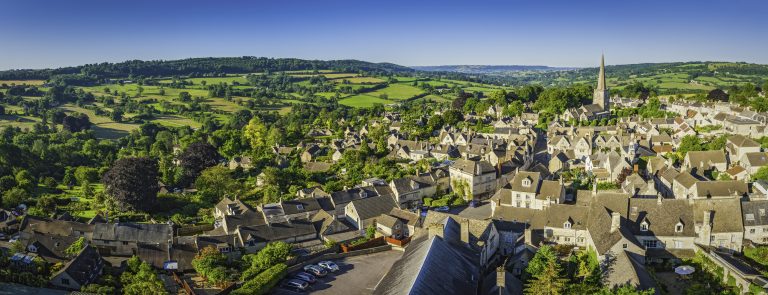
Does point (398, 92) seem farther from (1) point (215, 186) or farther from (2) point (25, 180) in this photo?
(2) point (25, 180)

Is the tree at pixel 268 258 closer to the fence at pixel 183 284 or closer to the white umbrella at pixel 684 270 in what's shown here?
the fence at pixel 183 284

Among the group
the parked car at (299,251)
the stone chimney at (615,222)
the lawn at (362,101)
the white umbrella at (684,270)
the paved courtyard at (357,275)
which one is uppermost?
the lawn at (362,101)

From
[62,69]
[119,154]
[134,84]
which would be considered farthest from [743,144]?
[62,69]

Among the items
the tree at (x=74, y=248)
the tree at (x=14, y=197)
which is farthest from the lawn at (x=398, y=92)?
the tree at (x=74, y=248)

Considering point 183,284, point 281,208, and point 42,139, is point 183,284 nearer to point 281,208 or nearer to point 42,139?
point 281,208

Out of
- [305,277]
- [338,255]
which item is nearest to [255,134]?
[338,255]

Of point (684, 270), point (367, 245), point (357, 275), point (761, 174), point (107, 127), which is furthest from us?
point (107, 127)
